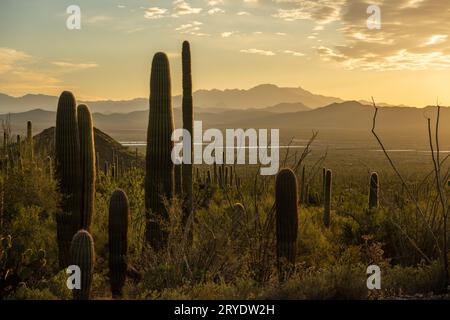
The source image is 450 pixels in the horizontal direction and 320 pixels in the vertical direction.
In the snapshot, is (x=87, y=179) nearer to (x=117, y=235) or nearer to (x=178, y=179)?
(x=117, y=235)

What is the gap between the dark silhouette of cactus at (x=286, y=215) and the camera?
11.7 m

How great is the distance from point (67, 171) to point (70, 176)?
5.9 inches

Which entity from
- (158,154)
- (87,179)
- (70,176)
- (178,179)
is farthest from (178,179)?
(70,176)

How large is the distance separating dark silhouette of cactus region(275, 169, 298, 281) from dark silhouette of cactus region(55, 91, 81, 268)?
4.90m

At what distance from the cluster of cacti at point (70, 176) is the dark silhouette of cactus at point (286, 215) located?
476 cm

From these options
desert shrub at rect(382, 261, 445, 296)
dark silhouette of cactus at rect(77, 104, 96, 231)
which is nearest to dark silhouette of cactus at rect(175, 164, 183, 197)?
dark silhouette of cactus at rect(77, 104, 96, 231)

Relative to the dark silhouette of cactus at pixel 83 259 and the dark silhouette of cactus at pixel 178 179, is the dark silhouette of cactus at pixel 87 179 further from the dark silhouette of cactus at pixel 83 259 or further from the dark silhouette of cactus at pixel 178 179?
the dark silhouette of cactus at pixel 83 259

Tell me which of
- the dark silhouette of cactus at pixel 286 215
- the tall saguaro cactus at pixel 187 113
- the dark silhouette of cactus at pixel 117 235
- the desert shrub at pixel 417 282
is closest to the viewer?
the desert shrub at pixel 417 282

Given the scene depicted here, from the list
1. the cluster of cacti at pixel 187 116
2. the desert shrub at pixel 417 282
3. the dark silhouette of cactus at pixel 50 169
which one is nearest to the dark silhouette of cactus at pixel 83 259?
the dark silhouette of cactus at pixel 50 169

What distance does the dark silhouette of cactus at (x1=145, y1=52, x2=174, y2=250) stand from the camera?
45.2 ft

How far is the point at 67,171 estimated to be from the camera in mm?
13742

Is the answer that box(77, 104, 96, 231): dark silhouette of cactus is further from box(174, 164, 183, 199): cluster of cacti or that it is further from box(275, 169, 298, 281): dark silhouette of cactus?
box(275, 169, 298, 281): dark silhouette of cactus
